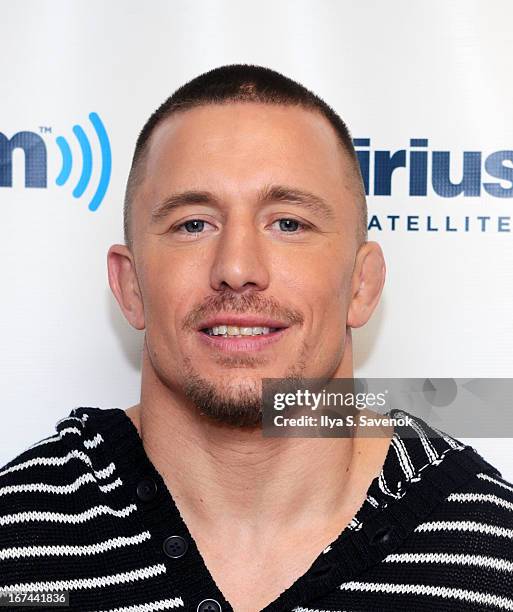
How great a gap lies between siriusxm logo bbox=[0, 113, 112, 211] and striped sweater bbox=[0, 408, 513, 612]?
61 cm

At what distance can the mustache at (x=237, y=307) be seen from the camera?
1.40 meters

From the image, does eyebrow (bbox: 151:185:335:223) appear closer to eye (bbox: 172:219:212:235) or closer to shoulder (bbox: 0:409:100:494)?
eye (bbox: 172:219:212:235)

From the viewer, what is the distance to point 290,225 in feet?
4.87

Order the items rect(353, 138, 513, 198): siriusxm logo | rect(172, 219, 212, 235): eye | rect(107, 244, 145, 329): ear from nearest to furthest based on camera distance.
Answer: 1. rect(172, 219, 212, 235): eye
2. rect(107, 244, 145, 329): ear
3. rect(353, 138, 513, 198): siriusxm logo

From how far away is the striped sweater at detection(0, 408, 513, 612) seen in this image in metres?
1.37

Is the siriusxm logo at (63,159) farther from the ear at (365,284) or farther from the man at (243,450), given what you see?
the ear at (365,284)

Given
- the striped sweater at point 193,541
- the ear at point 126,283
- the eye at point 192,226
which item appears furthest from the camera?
the ear at point 126,283

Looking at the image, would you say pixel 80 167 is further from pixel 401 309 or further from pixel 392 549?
pixel 392 549

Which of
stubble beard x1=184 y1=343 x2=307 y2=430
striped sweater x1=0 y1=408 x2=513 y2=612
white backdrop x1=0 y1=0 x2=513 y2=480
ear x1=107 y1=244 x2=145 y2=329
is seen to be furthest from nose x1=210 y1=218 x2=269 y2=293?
white backdrop x1=0 y1=0 x2=513 y2=480

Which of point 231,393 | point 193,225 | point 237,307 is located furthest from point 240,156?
point 231,393

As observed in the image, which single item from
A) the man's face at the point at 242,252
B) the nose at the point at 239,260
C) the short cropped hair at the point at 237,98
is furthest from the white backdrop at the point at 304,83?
the nose at the point at 239,260

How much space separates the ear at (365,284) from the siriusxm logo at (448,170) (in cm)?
32

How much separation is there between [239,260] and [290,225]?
0.14 m

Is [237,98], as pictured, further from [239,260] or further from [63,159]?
[63,159]
